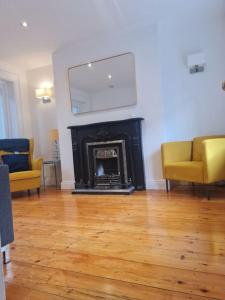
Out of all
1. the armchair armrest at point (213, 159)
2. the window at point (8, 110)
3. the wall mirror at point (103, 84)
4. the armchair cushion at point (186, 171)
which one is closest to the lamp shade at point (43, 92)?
the window at point (8, 110)

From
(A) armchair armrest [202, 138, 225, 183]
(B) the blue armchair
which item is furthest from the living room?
(B) the blue armchair

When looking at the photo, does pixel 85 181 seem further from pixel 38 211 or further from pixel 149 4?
A: pixel 149 4

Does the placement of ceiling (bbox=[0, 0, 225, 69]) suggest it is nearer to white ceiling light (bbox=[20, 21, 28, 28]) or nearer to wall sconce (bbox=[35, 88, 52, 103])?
white ceiling light (bbox=[20, 21, 28, 28])

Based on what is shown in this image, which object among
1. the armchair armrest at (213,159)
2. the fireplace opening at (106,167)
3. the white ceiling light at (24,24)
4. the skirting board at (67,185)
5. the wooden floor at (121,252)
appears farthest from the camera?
the skirting board at (67,185)

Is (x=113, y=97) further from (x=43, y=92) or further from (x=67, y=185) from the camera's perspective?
(x=67, y=185)

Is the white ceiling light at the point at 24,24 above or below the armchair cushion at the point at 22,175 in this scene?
above

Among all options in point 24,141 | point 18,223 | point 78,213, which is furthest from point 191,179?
point 24,141

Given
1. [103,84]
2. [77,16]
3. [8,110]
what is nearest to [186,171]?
[103,84]

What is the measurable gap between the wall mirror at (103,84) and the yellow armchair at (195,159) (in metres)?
1.04

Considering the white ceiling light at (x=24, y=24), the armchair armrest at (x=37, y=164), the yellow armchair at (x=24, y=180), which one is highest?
the white ceiling light at (x=24, y=24)

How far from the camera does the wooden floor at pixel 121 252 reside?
126 centimetres

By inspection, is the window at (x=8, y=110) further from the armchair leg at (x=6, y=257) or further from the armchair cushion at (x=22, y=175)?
the armchair leg at (x=6, y=257)

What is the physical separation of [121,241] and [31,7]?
10.1ft

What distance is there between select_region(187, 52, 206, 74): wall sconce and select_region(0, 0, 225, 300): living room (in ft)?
0.05
